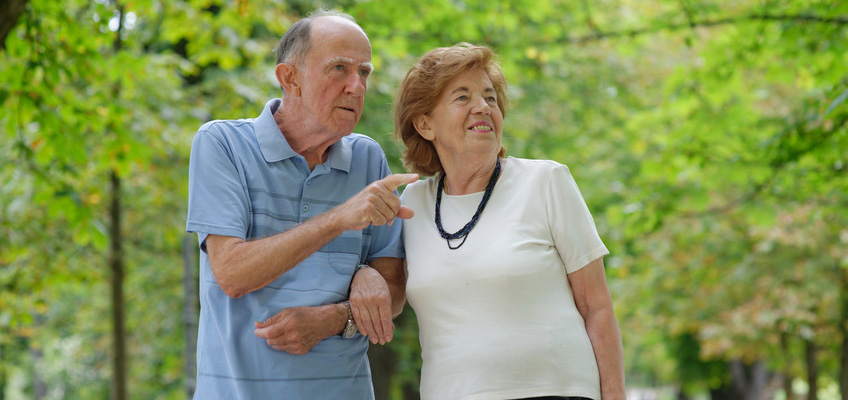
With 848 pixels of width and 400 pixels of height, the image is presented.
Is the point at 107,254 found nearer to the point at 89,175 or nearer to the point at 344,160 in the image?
the point at 89,175

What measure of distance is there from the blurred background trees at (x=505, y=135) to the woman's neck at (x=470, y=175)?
1.84 feet

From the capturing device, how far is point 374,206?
7.73 ft

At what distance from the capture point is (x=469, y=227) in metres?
2.68

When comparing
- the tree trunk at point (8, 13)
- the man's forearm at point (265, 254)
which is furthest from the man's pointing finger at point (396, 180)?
the tree trunk at point (8, 13)

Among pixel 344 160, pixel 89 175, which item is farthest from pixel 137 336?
pixel 344 160

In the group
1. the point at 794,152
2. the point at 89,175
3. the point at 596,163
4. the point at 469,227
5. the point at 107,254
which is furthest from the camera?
the point at 596,163

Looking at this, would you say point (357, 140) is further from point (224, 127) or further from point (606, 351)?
point (606, 351)

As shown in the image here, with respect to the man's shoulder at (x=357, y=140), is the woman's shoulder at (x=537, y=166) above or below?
below

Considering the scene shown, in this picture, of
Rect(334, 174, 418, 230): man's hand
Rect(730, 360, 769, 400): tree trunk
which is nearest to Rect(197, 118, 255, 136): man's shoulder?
Rect(334, 174, 418, 230): man's hand

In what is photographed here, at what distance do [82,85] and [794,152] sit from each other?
6.19 m

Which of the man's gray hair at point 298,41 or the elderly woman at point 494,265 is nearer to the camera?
the elderly woman at point 494,265

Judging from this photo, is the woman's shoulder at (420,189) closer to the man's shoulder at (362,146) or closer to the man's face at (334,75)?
the man's shoulder at (362,146)

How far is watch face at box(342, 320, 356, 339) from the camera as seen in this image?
8.58 ft

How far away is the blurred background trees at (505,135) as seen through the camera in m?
6.00
